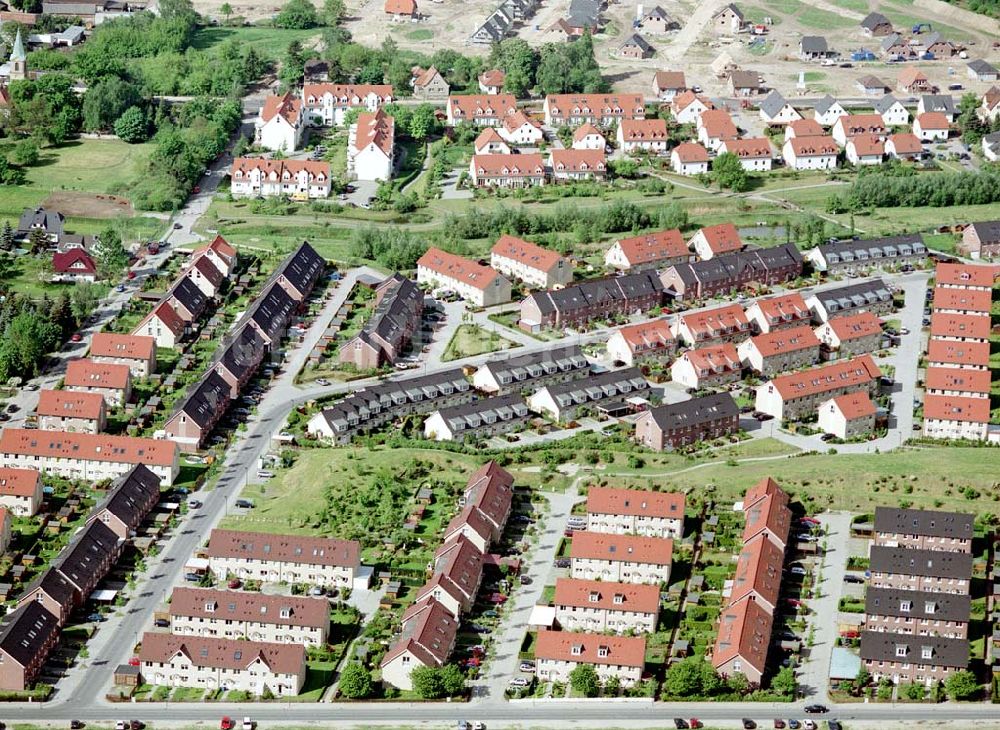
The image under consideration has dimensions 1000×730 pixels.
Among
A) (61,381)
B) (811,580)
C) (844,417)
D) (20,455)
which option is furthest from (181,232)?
(811,580)

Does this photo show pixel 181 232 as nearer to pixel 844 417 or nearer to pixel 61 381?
pixel 61 381

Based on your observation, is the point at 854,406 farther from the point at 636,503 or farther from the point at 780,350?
the point at 636,503

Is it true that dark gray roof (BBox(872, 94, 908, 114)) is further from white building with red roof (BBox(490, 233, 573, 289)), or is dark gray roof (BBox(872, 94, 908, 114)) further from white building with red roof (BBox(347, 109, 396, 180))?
white building with red roof (BBox(490, 233, 573, 289))

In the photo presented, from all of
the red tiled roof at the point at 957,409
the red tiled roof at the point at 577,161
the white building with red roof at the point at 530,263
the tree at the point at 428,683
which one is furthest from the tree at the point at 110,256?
the tree at the point at 428,683

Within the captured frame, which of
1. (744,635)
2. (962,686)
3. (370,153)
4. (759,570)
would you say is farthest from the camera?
(370,153)

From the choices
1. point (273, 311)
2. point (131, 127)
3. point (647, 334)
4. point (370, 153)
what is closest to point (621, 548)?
point (647, 334)

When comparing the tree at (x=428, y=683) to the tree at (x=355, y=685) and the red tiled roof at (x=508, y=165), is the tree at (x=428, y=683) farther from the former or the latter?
the red tiled roof at (x=508, y=165)
